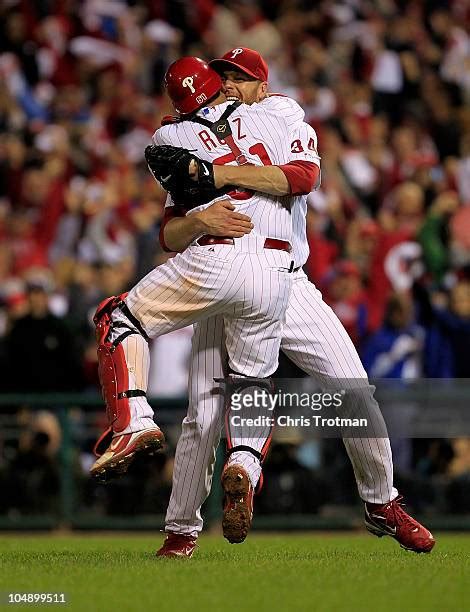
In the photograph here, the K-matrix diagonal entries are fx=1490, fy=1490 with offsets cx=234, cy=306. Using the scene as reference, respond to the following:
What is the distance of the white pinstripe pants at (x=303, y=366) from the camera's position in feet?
21.2

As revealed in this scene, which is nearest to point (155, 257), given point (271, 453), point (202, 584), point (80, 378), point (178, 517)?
point (80, 378)

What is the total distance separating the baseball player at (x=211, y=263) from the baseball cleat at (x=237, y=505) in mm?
433

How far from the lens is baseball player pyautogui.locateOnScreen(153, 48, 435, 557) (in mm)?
6473

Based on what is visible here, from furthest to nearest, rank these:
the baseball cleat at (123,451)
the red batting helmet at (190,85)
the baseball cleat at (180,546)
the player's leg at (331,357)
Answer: the baseball cleat at (180,546) → the player's leg at (331,357) → the red batting helmet at (190,85) → the baseball cleat at (123,451)

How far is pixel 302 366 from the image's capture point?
6617mm

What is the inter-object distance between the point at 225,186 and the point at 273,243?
12.3 inches

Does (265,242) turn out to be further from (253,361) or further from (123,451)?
(123,451)

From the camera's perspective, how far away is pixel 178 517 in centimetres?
658

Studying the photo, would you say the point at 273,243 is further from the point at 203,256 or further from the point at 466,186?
the point at 466,186

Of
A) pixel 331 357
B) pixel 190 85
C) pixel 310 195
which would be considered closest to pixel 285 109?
pixel 190 85

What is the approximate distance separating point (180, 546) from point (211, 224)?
152 centimetres

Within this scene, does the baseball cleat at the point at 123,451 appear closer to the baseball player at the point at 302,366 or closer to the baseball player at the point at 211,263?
the baseball player at the point at 211,263

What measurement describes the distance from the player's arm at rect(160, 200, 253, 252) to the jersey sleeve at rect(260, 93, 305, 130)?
1.57 ft

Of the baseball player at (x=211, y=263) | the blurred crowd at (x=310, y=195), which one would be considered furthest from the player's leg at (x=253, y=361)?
the blurred crowd at (x=310, y=195)
